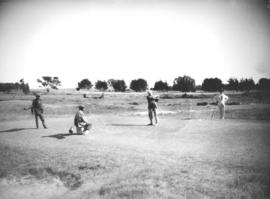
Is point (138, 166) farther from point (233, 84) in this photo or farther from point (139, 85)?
point (139, 85)

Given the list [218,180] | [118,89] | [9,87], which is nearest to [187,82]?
[118,89]

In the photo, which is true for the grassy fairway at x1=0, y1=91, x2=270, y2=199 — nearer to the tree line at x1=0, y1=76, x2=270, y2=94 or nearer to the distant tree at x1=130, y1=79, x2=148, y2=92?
the tree line at x1=0, y1=76, x2=270, y2=94

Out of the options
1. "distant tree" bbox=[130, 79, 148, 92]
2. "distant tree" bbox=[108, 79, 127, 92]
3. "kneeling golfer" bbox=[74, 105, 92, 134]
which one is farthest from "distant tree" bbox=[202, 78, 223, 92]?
"kneeling golfer" bbox=[74, 105, 92, 134]

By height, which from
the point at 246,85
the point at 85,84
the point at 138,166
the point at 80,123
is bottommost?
the point at 138,166

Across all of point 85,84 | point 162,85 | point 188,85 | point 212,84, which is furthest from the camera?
point 85,84

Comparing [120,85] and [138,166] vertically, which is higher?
[120,85]

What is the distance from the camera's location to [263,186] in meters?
5.45

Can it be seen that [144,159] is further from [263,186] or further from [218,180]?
[263,186]

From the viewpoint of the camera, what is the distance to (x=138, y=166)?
7.01m

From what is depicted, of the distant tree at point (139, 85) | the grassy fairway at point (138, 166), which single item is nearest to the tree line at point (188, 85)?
the distant tree at point (139, 85)

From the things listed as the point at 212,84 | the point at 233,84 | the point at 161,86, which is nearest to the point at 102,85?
the point at 161,86

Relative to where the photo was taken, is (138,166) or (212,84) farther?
(212,84)

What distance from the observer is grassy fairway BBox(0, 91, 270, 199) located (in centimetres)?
571

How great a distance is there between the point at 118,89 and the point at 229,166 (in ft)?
463
